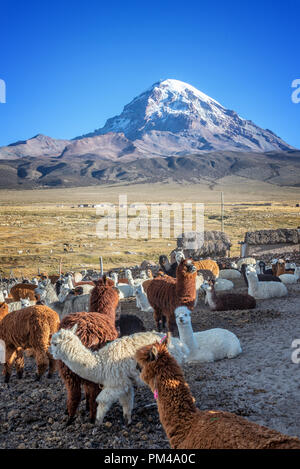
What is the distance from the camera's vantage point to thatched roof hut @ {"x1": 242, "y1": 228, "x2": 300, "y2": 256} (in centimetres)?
2178

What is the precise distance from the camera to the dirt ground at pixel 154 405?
386cm

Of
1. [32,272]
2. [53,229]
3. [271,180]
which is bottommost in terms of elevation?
[32,272]

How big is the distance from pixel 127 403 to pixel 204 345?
2307 mm

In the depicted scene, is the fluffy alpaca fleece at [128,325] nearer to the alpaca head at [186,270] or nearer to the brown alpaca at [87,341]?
the brown alpaca at [87,341]

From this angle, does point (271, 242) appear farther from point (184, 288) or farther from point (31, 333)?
point (31, 333)

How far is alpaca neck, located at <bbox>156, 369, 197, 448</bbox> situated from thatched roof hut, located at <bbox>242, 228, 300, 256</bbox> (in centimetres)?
1966

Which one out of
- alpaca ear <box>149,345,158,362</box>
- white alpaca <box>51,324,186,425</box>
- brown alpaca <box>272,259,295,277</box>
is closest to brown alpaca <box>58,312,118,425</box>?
white alpaca <box>51,324,186,425</box>

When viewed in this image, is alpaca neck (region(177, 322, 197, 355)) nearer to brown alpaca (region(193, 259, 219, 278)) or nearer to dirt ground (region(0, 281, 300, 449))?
dirt ground (region(0, 281, 300, 449))

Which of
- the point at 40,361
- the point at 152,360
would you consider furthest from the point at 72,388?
the point at 152,360

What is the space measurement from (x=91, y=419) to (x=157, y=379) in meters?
1.87

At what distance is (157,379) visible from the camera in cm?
289

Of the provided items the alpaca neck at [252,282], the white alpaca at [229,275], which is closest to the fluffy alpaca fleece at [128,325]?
the alpaca neck at [252,282]

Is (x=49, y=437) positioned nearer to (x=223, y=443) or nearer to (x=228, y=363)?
(x=223, y=443)

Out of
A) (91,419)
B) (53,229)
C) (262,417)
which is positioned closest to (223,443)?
(262,417)
